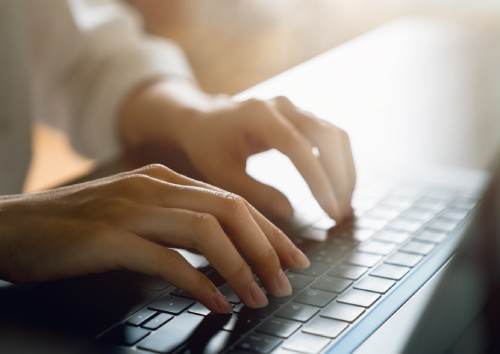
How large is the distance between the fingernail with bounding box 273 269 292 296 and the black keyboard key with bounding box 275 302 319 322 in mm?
14

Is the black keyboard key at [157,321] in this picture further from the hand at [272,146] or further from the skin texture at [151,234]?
the hand at [272,146]

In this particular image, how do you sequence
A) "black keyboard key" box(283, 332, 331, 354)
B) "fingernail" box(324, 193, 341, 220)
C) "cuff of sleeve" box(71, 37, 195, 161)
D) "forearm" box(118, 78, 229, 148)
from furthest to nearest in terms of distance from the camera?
1. "cuff of sleeve" box(71, 37, 195, 161)
2. "forearm" box(118, 78, 229, 148)
3. "fingernail" box(324, 193, 341, 220)
4. "black keyboard key" box(283, 332, 331, 354)

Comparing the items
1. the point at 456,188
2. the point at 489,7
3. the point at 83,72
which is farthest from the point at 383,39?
the point at 489,7

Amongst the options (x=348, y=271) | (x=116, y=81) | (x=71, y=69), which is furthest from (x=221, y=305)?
(x=71, y=69)

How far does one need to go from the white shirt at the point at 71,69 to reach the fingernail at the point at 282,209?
1.42 ft

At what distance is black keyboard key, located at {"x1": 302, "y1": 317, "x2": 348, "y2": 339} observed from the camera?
18.2 inches

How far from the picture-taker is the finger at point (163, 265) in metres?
0.49

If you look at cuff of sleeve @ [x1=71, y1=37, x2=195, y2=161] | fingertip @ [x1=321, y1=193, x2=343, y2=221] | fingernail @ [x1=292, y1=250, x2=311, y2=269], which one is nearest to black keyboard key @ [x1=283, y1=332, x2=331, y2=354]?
fingernail @ [x1=292, y1=250, x2=311, y2=269]

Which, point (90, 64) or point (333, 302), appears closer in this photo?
point (333, 302)

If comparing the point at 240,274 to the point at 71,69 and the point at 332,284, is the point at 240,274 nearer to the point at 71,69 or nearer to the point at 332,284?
the point at 332,284

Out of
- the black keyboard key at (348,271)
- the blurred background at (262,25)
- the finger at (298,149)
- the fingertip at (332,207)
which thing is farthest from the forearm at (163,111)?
the blurred background at (262,25)

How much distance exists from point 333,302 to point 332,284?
30 mm

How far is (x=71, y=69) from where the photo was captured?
3.86 ft

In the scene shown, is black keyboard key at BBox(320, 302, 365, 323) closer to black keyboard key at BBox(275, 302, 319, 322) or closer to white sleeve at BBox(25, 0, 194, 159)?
black keyboard key at BBox(275, 302, 319, 322)
